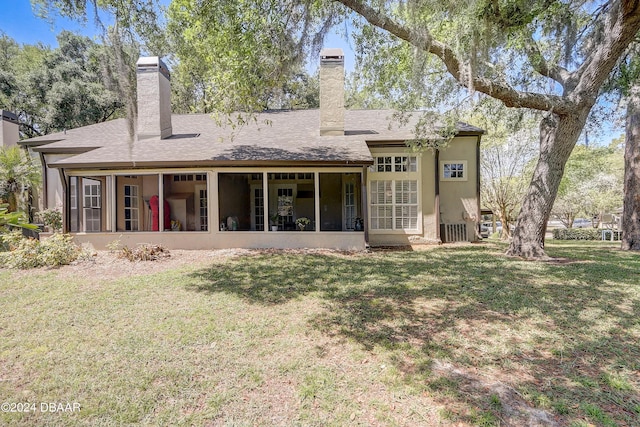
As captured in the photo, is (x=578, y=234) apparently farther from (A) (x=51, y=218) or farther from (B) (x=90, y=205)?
(A) (x=51, y=218)

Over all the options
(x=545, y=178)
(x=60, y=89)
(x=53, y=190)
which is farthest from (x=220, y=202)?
(x=60, y=89)

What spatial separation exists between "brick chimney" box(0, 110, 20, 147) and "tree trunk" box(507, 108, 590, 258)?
683 inches

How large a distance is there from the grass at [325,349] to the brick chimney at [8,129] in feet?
31.3

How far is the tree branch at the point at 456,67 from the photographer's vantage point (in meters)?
6.04

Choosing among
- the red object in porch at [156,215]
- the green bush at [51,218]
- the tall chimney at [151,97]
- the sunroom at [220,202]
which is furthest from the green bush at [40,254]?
the tall chimney at [151,97]

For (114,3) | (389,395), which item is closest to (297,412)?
(389,395)

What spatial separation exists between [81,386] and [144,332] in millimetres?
976

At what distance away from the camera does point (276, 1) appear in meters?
6.56

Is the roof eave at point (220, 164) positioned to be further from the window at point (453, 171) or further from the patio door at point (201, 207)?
the window at point (453, 171)

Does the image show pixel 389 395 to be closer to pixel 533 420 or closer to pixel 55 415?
pixel 533 420

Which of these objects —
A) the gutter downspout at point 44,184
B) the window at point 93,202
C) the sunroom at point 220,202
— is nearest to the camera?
the sunroom at point 220,202

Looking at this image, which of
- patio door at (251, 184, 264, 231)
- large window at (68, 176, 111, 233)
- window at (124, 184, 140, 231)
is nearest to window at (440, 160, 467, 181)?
patio door at (251, 184, 264, 231)

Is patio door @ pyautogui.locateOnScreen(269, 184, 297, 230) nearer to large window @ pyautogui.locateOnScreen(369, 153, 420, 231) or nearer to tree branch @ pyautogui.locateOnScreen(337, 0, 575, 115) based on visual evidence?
large window @ pyautogui.locateOnScreen(369, 153, 420, 231)

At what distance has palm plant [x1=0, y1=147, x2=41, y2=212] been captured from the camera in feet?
34.4
